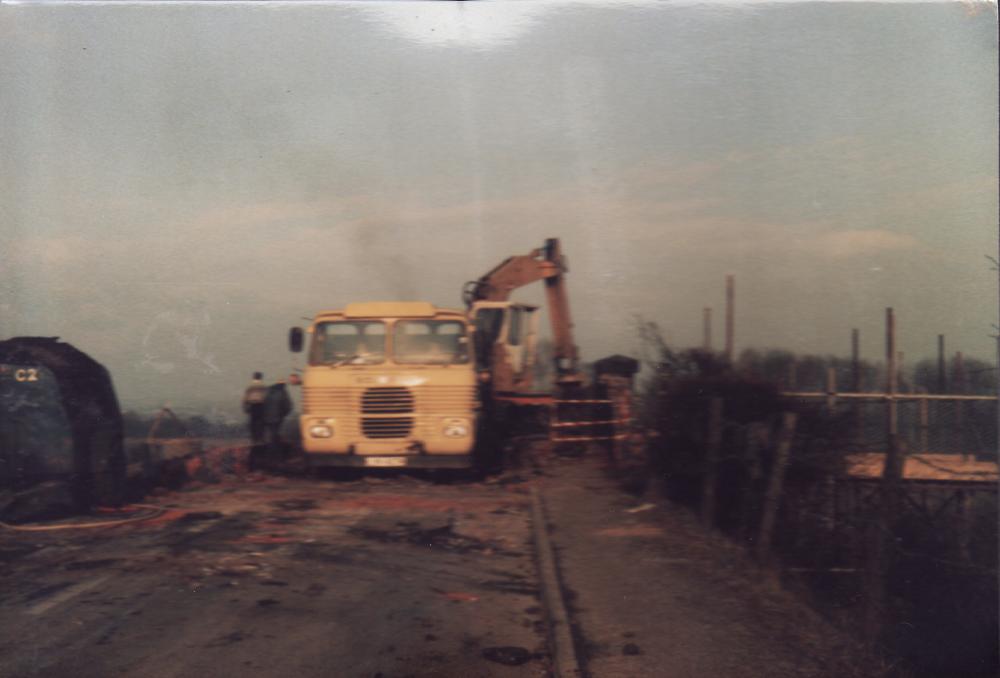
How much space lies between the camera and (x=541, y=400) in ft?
53.7

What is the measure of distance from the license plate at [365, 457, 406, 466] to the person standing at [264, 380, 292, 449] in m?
3.08

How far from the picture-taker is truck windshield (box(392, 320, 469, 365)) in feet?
42.4

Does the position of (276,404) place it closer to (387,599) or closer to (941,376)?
(387,599)

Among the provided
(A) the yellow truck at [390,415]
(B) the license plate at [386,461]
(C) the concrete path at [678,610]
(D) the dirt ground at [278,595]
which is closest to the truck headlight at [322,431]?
(A) the yellow truck at [390,415]

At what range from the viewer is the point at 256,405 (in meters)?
14.8

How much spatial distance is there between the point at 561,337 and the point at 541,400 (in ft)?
7.86

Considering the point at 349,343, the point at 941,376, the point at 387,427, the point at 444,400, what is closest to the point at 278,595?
the point at 387,427

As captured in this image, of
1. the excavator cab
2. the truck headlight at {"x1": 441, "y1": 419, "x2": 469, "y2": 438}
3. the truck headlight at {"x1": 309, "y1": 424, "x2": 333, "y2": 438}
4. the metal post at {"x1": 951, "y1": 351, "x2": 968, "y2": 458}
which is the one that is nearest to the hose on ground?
the truck headlight at {"x1": 309, "y1": 424, "x2": 333, "y2": 438}

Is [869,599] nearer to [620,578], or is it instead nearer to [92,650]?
[620,578]

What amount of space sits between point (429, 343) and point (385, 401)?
125cm

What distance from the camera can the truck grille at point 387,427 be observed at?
12.4 m

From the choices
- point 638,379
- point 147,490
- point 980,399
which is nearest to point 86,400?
point 147,490

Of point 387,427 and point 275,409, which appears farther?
point 275,409

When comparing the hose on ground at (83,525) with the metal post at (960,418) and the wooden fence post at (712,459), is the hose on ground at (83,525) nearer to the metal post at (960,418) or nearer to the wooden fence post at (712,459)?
the wooden fence post at (712,459)
